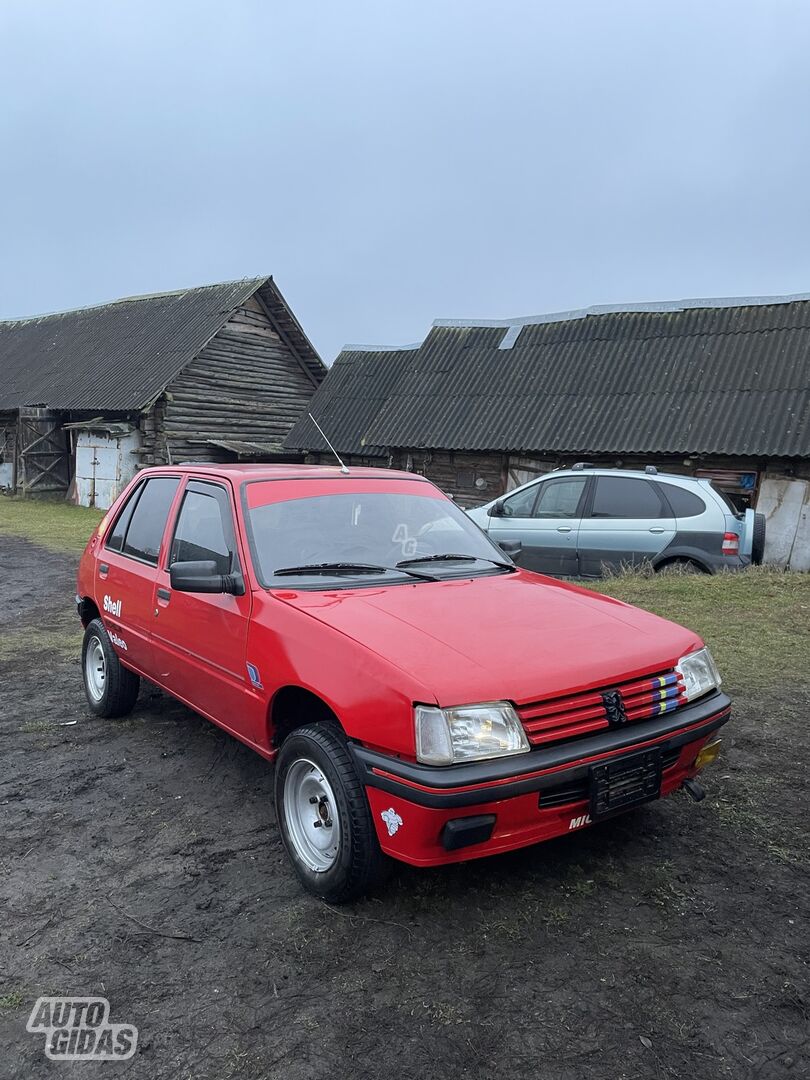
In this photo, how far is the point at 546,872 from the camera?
10.5 feet

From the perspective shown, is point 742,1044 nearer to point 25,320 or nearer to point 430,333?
point 430,333

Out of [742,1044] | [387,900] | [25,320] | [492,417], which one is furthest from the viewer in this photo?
[25,320]

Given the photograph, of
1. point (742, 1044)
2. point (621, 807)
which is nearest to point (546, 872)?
point (621, 807)

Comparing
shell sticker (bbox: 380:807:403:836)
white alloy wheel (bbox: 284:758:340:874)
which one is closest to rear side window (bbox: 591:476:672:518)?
white alloy wheel (bbox: 284:758:340:874)

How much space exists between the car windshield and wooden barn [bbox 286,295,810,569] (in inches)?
424

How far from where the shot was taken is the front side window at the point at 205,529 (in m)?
3.86

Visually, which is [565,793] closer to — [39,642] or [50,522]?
[39,642]

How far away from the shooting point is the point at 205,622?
12.5 ft

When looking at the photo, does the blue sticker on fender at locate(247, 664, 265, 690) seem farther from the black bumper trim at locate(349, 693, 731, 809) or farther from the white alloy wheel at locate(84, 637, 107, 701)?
the white alloy wheel at locate(84, 637, 107, 701)

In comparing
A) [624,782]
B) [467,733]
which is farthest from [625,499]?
[467,733]

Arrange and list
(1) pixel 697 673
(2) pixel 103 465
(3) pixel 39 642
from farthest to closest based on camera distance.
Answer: (2) pixel 103 465
(3) pixel 39 642
(1) pixel 697 673

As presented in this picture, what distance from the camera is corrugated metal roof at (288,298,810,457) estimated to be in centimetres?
1407

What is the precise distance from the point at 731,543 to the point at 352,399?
15.1 m

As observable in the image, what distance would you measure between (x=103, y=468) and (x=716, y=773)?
22.1 m
